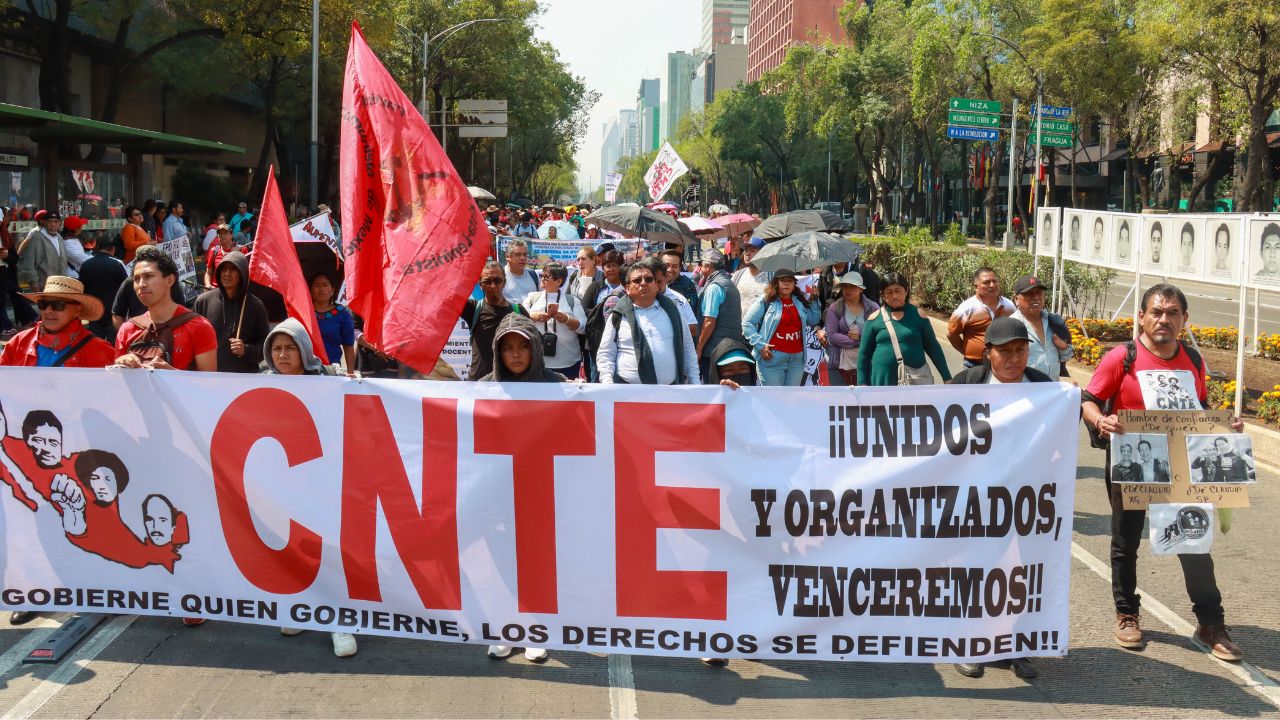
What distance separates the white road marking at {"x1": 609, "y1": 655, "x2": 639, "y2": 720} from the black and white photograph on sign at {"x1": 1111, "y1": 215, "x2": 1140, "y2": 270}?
10.4 m

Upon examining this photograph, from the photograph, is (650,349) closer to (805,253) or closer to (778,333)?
(778,333)

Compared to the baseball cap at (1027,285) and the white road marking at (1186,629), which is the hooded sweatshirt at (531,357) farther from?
the baseball cap at (1027,285)

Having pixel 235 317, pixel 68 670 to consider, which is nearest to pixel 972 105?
pixel 235 317

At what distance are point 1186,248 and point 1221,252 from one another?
651mm

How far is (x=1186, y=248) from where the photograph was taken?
1247 centimetres

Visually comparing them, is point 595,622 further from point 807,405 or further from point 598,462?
point 807,405

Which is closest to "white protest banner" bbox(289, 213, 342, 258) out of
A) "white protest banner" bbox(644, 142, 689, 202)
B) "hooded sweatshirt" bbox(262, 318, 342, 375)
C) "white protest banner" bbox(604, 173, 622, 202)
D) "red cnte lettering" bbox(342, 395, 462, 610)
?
"hooded sweatshirt" bbox(262, 318, 342, 375)

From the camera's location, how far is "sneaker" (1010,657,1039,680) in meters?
5.02

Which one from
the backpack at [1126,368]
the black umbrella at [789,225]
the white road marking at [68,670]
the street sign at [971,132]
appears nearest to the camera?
the white road marking at [68,670]

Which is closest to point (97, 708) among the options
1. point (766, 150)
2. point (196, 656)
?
point (196, 656)

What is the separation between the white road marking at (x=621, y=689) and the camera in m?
4.71

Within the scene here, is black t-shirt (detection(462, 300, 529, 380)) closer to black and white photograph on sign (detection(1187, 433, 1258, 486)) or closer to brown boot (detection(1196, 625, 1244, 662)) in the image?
black and white photograph on sign (detection(1187, 433, 1258, 486))

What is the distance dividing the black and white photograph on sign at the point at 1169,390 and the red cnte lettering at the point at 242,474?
3.70 m

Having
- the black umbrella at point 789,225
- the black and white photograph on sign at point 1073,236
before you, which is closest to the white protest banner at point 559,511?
the black umbrella at point 789,225
